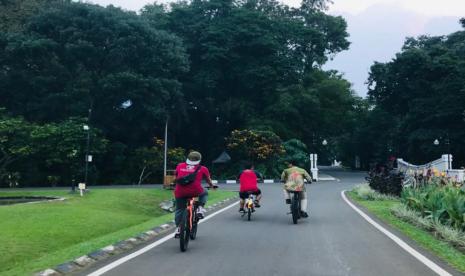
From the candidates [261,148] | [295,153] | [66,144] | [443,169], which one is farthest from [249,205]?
[295,153]

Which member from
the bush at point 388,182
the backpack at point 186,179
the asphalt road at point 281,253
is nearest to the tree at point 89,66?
the bush at point 388,182

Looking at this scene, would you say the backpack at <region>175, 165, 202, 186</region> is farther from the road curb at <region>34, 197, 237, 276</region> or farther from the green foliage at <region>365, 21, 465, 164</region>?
the green foliage at <region>365, 21, 465, 164</region>

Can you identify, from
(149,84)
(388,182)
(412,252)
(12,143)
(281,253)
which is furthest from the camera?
(149,84)

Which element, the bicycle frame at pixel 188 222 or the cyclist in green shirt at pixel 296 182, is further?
the cyclist in green shirt at pixel 296 182

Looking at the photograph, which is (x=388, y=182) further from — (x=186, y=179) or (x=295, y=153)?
(x=295, y=153)

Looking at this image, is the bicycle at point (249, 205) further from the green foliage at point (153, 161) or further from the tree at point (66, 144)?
the green foliage at point (153, 161)

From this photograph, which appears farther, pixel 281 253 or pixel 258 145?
pixel 258 145

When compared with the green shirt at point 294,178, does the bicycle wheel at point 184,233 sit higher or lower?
lower

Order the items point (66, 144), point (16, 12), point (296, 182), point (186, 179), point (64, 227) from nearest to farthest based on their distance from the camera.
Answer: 1. point (186, 179)
2. point (296, 182)
3. point (64, 227)
4. point (66, 144)
5. point (16, 12)

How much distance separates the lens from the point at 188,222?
9.34 m

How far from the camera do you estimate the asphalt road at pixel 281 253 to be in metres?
7.31

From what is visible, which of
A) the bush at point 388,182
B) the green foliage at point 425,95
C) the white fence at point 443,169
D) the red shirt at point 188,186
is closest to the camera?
the red shirt at point 188,186

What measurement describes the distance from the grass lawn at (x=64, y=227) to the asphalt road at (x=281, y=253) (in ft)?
4.65

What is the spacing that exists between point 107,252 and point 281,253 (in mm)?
3030
